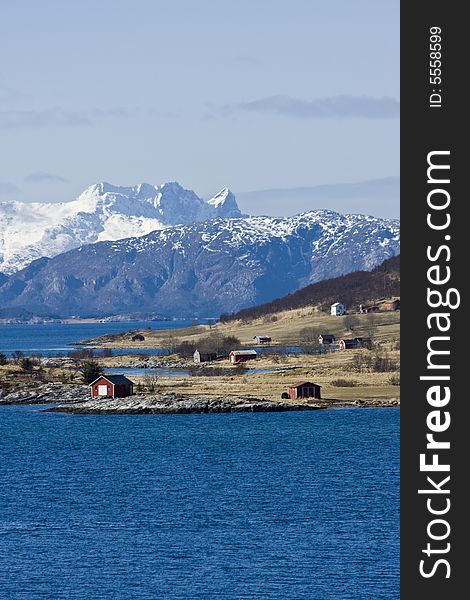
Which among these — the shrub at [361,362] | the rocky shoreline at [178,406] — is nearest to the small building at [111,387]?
the rocky shoreline at [178,406]

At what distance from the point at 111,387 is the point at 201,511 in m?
60.8

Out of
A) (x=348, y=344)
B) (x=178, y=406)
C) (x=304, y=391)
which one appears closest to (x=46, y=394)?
(x=178, y=406)

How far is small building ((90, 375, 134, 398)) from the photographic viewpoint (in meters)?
122

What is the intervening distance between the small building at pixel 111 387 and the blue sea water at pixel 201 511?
1773cm

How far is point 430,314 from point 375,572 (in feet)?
91.0

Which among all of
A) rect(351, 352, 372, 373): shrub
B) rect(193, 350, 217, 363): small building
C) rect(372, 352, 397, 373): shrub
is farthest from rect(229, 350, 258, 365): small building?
rect(372, 352, 397, 373): shrub

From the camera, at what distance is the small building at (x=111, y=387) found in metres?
A: 122

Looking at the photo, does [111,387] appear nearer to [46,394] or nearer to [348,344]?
[46,394]

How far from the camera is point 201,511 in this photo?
204ft

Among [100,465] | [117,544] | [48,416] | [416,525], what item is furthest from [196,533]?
[48,416]

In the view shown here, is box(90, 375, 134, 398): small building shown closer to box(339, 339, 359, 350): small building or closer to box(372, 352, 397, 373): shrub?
box(372, 352, 397, 373): shrub

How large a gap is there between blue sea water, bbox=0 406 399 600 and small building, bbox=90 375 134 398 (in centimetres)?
1773

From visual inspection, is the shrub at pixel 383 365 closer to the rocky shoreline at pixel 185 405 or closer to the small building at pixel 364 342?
the rocky shoreline at pixel 185 405

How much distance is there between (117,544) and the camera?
54438mm
